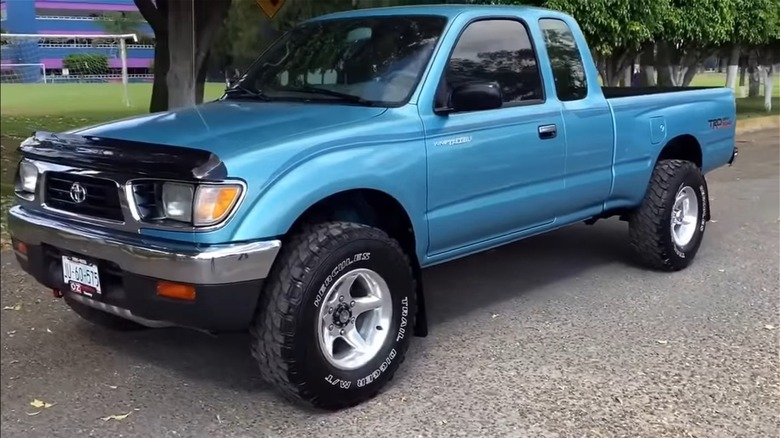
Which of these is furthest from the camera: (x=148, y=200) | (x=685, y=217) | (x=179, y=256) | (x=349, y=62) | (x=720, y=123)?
(x=720, y=123)

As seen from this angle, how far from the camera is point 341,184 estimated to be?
3.75 metres

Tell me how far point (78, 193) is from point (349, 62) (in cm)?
165

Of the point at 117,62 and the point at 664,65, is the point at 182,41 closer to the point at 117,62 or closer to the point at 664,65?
the point at 117,62

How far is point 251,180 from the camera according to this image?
3.44 m

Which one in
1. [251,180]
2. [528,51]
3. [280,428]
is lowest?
[280,428]

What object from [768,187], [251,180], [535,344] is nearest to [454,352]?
[535,344]

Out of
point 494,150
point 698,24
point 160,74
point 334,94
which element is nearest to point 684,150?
point 494,150

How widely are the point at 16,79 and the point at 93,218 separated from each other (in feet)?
26.2

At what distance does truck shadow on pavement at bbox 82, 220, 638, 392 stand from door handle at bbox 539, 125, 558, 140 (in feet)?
3.95

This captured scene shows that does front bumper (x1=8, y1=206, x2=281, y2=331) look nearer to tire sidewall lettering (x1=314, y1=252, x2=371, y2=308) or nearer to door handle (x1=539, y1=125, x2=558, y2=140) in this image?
tire sidewall lettering (x1=314, y1=252, x2=371, y2=308)

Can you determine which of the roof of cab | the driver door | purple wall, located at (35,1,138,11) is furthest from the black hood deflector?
purple wall, located at (35,1,138,11)

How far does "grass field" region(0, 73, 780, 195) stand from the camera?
1132 cm

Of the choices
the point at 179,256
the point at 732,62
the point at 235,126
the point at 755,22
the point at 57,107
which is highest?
the point at 755,22

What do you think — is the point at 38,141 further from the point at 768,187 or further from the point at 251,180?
the point at 768,187
